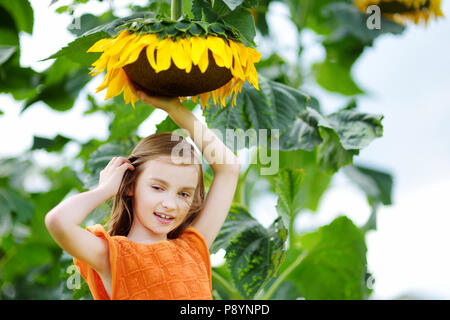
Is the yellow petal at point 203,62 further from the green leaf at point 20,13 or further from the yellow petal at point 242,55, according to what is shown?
the green leaf at point 20,13

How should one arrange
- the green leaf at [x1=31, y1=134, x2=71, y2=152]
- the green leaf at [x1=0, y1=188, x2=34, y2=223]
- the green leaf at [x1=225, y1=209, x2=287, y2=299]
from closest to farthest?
the green leaf at [x1=225, y1=209, x2=287, y2=299] → the green leaf at [x1=31, y1=134, x2=71, y2=152] → the green leaf at [x1=0, y1=188, x2=34, y2=223]

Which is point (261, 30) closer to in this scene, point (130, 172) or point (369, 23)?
point (369, 23)

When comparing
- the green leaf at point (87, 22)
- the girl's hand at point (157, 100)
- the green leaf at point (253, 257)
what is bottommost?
the green leaf at point (253, 257)

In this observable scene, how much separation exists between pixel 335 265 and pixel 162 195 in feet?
1.87

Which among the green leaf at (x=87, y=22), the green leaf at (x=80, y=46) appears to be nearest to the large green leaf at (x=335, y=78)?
the green leaf at (x=87, y=22)

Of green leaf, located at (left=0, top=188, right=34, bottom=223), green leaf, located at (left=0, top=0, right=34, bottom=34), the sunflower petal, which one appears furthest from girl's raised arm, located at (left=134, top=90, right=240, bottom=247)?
green leaf, located at (left=0, top=188, right=34, bottom=223)

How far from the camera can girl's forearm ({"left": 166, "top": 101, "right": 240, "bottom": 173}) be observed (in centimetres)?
51

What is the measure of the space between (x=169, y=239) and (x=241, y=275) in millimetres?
290

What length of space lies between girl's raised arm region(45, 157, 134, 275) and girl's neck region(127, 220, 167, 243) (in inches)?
1.4

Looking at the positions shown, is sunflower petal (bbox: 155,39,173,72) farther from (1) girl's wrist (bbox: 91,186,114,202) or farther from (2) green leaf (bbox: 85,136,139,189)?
(2) green leaf (bbox: 85,136,139,189)

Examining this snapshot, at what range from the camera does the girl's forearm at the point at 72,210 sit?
43 centimetres

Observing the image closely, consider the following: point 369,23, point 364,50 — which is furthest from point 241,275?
point 364,50

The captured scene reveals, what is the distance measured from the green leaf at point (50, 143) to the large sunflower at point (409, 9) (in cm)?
64

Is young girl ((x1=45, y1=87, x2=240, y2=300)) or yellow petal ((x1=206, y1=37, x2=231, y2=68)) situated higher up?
yellow petal ((x1=206, y1=37, x2=231, y2=68))
